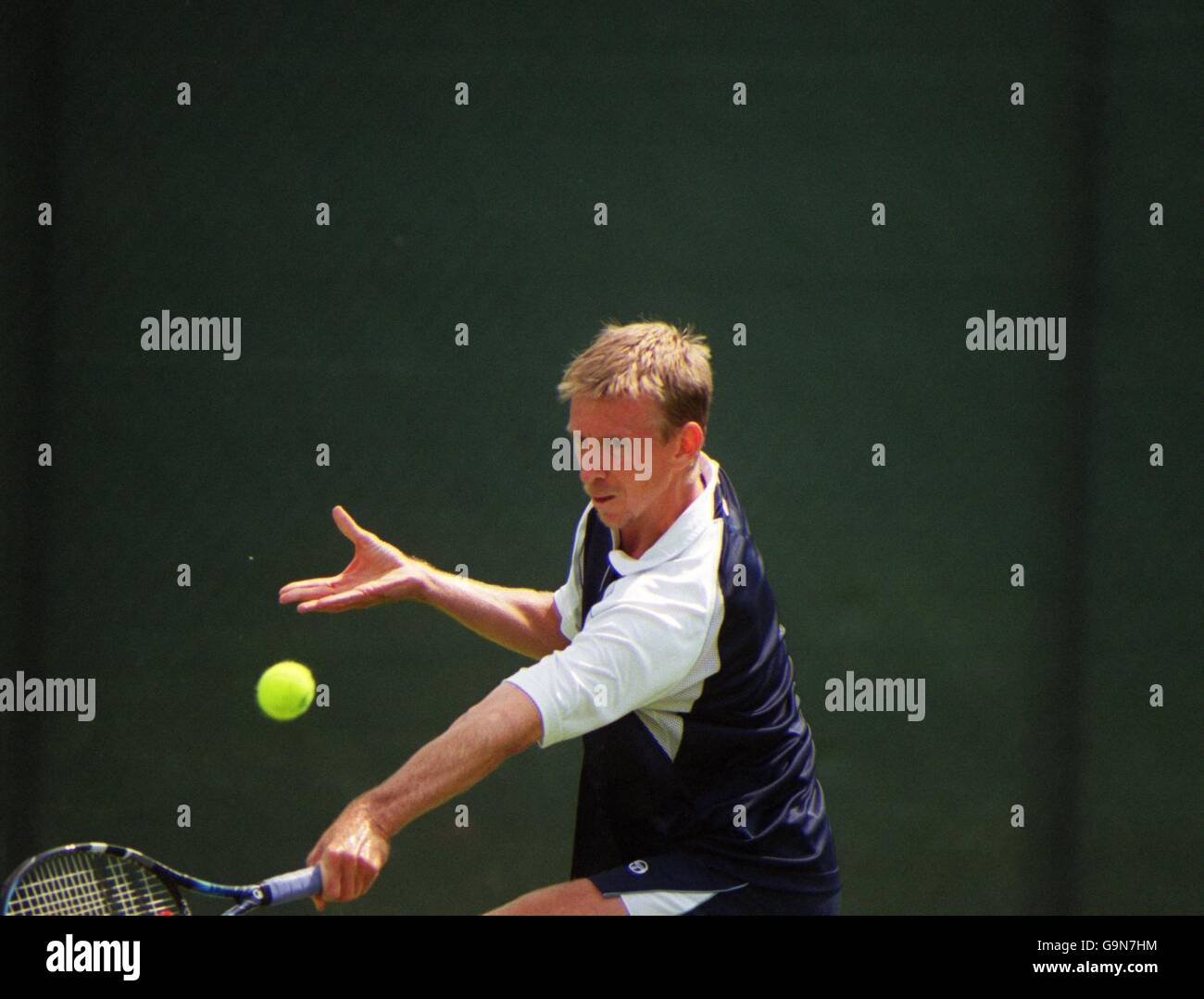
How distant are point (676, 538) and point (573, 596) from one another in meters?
0.55

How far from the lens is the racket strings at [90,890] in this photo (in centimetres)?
257

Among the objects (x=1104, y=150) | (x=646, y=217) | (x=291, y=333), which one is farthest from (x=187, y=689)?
(x=1104, y=150)

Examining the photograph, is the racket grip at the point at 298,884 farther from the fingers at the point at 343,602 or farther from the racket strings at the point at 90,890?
the fingers at the point at 343,602

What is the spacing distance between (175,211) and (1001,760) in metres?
3.08

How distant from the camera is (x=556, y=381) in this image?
A: 4.50 m

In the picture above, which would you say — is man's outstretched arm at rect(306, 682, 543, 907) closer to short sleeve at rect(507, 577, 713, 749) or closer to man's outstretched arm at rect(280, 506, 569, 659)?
short sleeve at rect(507, 577, 713, 749)

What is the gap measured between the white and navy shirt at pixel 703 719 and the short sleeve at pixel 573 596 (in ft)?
0.66

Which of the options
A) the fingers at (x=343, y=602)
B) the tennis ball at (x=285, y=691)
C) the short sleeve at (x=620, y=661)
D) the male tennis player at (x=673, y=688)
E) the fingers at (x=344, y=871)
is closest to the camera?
the fingers at (x=344, y=871)

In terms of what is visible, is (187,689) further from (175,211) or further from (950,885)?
(950,885)

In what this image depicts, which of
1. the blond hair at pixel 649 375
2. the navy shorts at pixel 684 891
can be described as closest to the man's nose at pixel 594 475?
the blond hair at pixel 649 375

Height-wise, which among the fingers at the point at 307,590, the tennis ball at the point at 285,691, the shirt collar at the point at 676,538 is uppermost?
the shirt collar at the point at 676,538

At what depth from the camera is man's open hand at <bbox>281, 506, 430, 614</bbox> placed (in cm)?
325

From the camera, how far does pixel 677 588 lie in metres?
2.84

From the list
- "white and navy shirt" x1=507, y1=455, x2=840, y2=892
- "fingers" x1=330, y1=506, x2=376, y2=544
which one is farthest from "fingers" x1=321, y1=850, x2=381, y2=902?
"fingers" x1=330, y1=506, x2=376, y2=544
